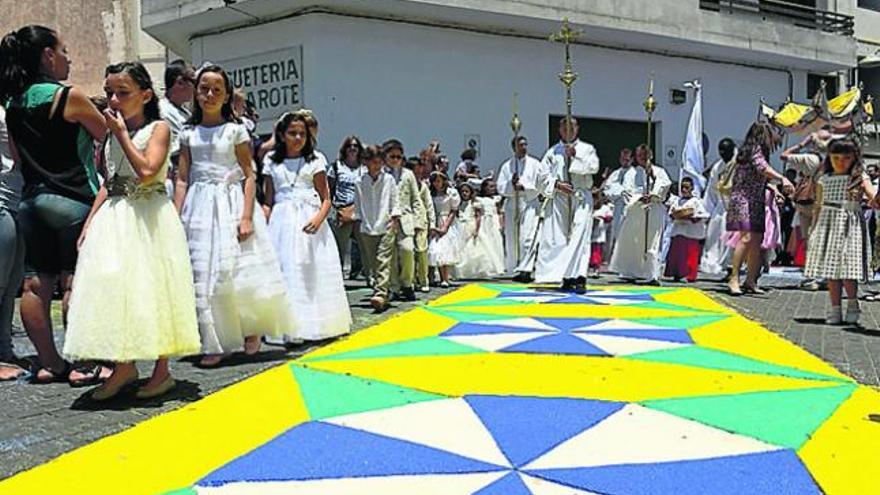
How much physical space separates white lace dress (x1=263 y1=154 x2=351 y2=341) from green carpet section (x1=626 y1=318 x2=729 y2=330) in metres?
2.63

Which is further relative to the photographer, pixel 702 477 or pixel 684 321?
pixel 684 321

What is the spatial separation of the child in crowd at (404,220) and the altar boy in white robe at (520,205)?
2.41 meters

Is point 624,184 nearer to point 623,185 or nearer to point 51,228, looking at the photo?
point 623,185

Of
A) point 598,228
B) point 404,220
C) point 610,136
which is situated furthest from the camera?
point 610,136

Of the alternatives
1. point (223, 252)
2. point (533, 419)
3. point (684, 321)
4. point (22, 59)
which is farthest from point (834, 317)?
point (22, 59)

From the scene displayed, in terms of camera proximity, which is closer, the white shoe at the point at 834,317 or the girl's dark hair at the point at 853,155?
the girl's dark hair at the point at 853,155

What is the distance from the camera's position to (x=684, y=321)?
24.0 feet

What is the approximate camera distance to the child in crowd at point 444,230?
10969 millimetres

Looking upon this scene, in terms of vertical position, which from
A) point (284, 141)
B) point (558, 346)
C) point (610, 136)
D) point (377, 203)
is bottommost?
point (558, 346)

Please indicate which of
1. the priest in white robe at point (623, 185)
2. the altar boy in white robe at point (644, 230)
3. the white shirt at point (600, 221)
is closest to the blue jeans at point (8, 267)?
the altar boy in white robe at point (644, 230)

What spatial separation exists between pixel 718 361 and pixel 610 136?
13838mm

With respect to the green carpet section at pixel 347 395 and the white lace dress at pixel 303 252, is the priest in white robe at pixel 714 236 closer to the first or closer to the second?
the white lace dress at pixel 303 252

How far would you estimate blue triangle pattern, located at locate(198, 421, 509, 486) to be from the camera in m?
3.24

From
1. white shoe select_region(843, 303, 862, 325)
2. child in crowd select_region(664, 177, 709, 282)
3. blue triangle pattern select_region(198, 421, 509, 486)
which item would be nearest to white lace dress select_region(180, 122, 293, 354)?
blue triangle pattern select_region(198, 421, 509, 486)
